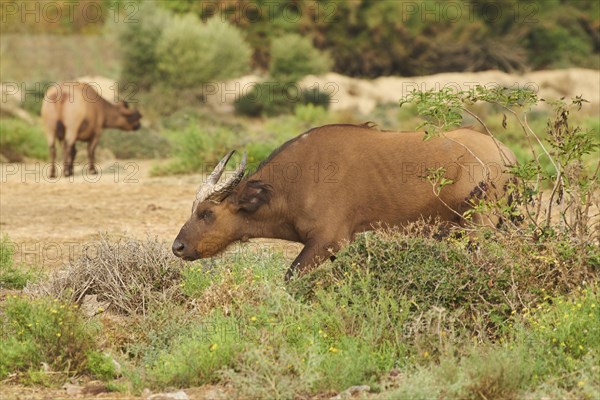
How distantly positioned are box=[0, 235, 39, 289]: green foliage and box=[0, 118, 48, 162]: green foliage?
1190 centimetres

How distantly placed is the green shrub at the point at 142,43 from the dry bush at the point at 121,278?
24908mm

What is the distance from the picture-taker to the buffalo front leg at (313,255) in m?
8.20

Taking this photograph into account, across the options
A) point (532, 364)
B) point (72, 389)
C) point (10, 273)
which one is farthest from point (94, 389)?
point (10, 273)

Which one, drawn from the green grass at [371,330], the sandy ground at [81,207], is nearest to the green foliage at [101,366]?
the green grass at [371,330]

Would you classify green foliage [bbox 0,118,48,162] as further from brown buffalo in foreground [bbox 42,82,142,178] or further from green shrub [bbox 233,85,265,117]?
green shrub [bbox 233,85,265,117]

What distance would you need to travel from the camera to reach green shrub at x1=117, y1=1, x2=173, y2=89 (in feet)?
108

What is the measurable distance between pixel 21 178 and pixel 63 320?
40.2 feet

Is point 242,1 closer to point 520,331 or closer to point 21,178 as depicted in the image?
point 21,178

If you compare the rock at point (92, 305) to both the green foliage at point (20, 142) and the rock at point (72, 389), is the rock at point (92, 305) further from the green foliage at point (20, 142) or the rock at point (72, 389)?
the green foliage at point (20, 142)

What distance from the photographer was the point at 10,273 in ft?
31.4

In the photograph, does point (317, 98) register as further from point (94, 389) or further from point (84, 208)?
point (94, 389)

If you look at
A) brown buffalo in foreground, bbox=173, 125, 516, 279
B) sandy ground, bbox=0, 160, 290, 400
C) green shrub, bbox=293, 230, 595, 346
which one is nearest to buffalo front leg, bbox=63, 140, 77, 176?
sandy ground, bbox=0, 160, 290, 400

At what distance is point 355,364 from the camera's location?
639cm

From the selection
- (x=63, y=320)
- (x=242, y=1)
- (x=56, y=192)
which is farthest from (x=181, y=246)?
(x=242, y=1)
